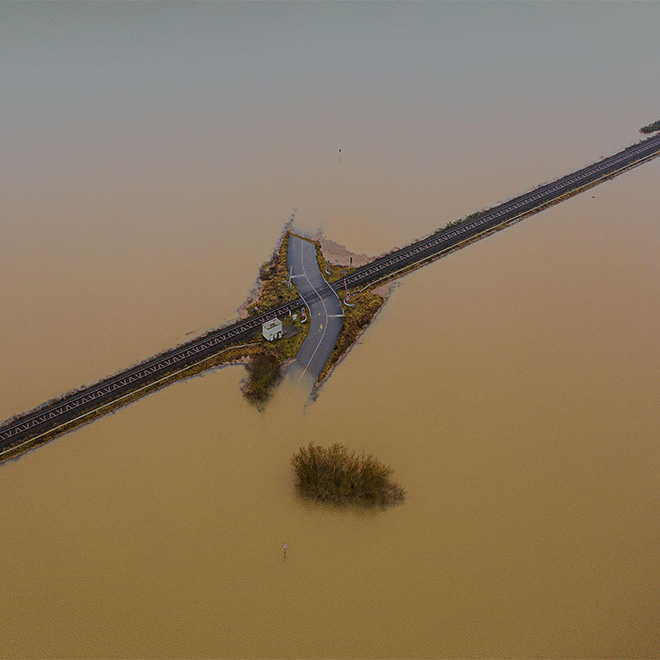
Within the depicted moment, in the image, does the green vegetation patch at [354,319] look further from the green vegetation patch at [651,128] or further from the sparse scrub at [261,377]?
the green vegetation patch at [651,128]

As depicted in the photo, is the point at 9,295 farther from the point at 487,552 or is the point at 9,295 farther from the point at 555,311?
the point at 555,311

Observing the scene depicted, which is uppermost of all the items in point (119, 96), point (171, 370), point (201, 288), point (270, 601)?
point (119, 96)

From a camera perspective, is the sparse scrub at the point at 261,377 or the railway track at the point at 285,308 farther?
the sparse scrub at the point at 261,377

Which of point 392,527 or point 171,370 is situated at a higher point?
point 171,370

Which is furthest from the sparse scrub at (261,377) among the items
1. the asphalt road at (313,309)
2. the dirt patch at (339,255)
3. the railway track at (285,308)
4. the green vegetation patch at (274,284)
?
the dirt patch at (339,255)

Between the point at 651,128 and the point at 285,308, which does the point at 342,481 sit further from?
the point at 651,128

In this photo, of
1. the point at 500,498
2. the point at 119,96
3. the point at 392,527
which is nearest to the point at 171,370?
the point at 392,527
